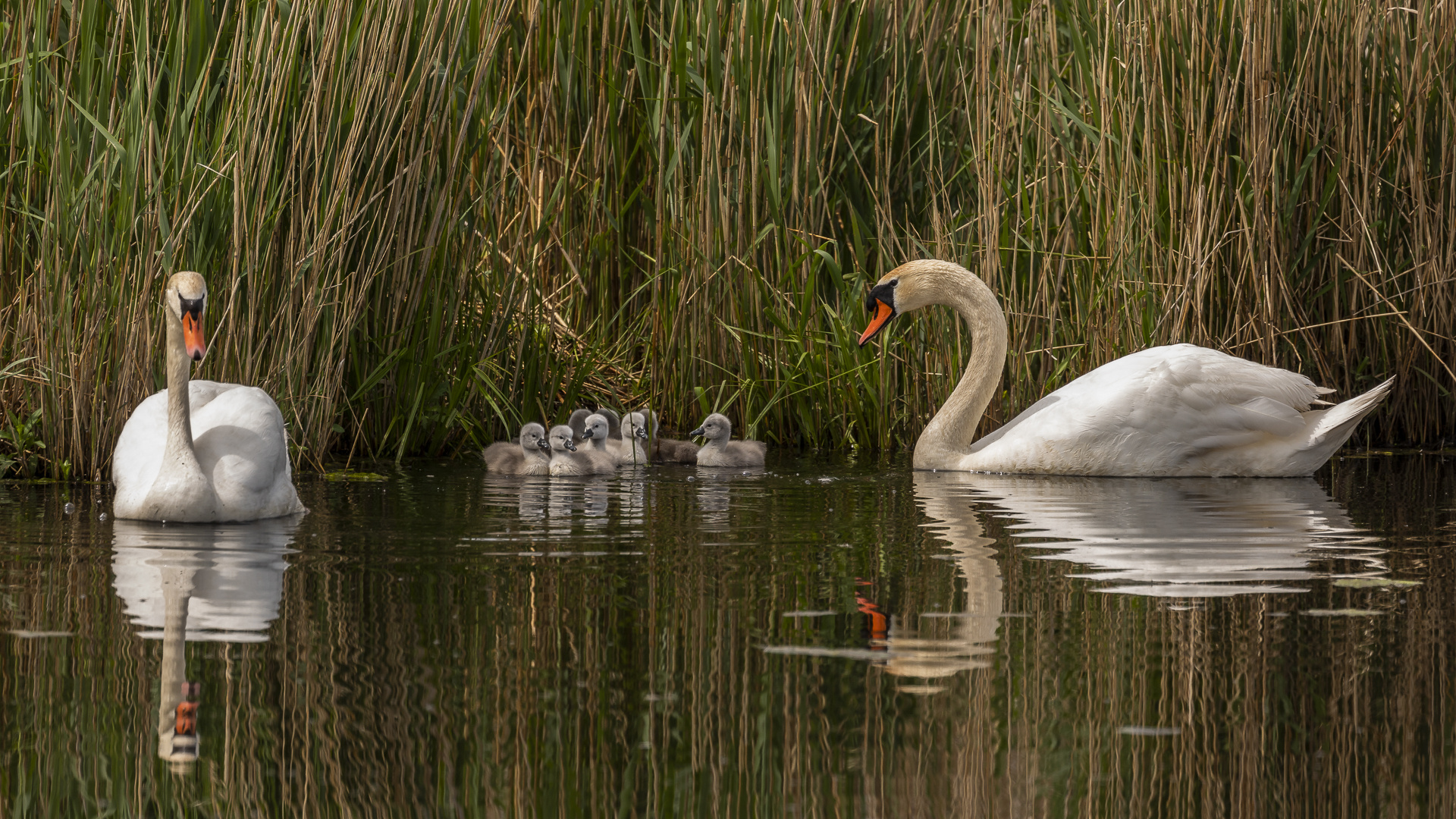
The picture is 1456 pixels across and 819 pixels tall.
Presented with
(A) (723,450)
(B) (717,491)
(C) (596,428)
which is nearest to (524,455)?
(C) (596,428)

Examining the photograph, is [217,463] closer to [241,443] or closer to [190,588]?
[241,443]

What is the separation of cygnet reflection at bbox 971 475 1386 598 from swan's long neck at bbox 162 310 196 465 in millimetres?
3007

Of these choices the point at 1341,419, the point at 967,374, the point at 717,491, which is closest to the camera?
the point at 717,491

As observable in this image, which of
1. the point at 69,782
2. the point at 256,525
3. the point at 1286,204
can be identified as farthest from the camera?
the point at 1286,204

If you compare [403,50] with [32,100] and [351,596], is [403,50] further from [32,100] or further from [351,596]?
[351,596]

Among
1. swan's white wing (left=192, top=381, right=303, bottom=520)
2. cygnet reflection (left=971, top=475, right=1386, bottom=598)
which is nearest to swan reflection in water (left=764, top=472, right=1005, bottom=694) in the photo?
cygnet reflection (left=971, top=475, right=1386, bottom=598)

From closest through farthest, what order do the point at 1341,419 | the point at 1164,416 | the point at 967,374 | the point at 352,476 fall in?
the point at 352,476 → the point at 1341,419 → the point at 1164,416 → the point at 967,374

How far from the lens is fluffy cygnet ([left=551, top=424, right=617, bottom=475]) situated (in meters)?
8.70

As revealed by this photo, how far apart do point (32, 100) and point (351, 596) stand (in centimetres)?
390

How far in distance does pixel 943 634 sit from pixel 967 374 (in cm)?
487

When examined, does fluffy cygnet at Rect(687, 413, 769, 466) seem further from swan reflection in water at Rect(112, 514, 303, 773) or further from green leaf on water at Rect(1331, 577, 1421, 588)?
green leaf on water at Rect(1331, 577, 1421, 588)

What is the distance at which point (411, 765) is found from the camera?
3.31 metres

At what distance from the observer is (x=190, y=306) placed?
669 cm

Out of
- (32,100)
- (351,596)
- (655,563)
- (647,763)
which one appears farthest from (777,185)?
(647,763)
